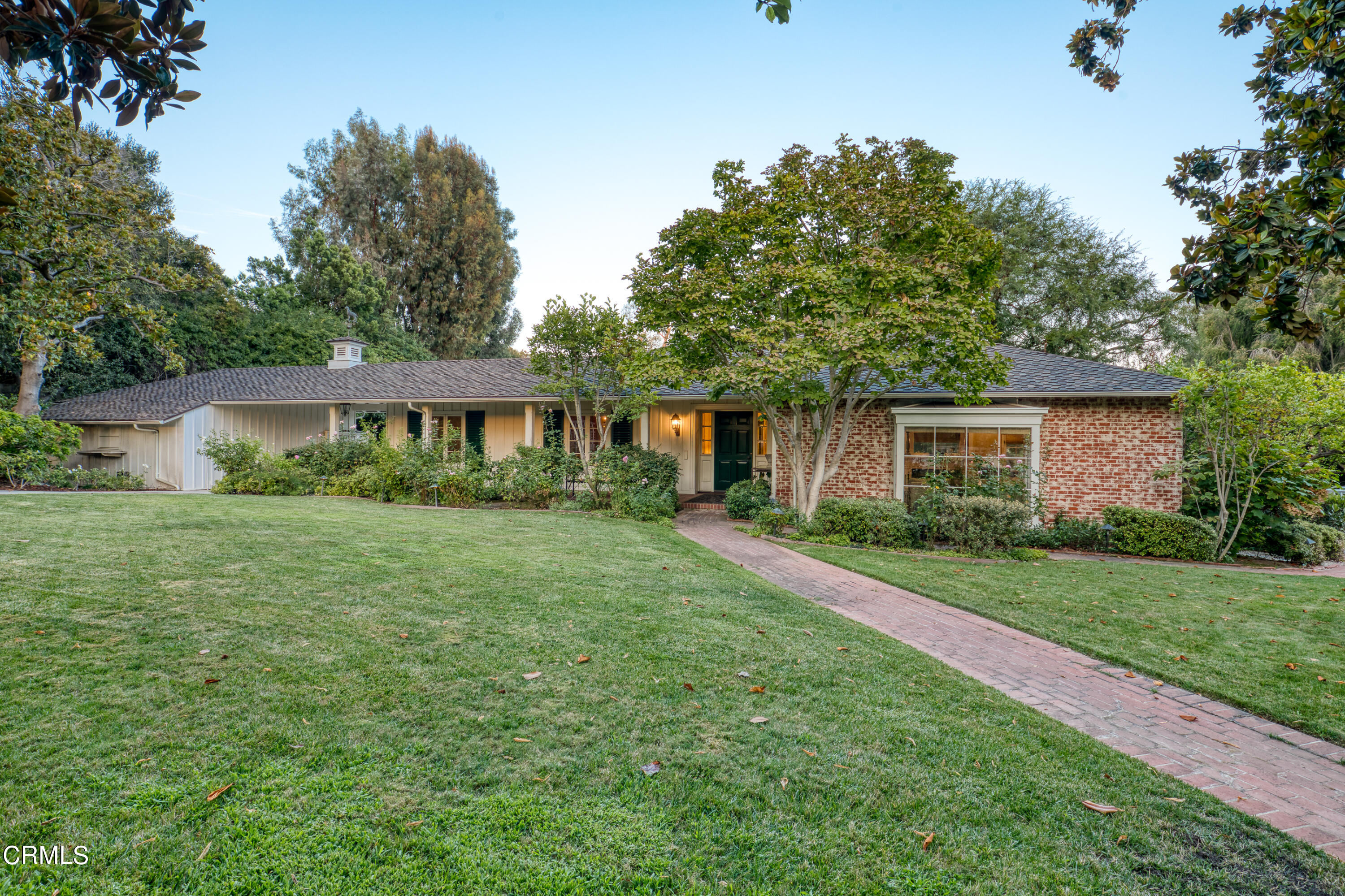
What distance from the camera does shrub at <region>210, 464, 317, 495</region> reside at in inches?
565

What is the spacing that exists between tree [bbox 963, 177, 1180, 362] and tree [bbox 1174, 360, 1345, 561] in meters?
17.0


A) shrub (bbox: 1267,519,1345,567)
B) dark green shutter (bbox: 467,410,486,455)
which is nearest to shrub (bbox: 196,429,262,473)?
dark green shutter (bbox: 467,410,486,455)

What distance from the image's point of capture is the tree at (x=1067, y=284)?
969 inches

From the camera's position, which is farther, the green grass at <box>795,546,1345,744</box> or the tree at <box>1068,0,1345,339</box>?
the green grass at <box>795,546,1345,744</box>

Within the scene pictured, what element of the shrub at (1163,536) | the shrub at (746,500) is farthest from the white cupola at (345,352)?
the shrub at (1163,536)

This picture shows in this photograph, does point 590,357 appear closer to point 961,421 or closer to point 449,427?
point 449,427

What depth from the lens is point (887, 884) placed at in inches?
78.1

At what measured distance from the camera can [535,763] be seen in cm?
262

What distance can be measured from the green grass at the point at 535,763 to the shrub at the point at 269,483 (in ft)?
33.3

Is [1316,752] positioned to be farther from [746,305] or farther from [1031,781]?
[746,305]

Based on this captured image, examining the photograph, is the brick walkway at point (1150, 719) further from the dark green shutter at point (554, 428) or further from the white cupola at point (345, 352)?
the white cupola at point (345, 352)

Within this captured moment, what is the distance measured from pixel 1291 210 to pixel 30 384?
85.3ft

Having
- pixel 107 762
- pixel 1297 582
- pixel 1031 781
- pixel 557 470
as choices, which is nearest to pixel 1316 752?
pixel 1031 781

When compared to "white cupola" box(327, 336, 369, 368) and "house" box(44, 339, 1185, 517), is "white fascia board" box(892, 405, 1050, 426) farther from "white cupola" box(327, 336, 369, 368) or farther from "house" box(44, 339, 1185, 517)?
"white cupola" box(327, 336, 369, 368)
